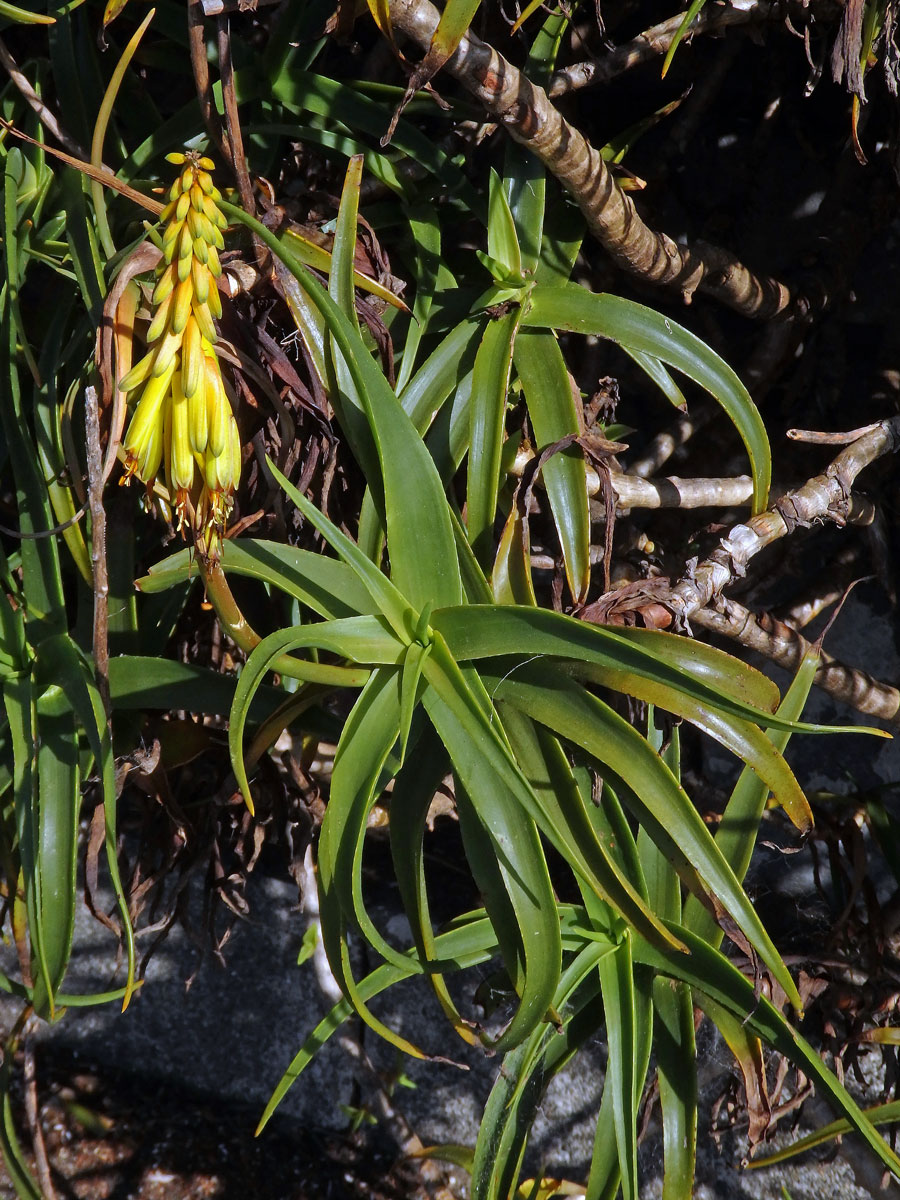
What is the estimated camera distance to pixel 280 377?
0.72m

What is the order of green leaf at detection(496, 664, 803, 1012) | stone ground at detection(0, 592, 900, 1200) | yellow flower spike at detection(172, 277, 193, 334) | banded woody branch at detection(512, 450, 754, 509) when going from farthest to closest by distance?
1. stone ground at detection(0, 592, 900, 1200)
2. banded woody branch at detection(512, 450, 754, 509)
3. green leaf at detection(496, 664, 803, 1012)
4. yellow flower spike at detection(172, 277, 193, 334)

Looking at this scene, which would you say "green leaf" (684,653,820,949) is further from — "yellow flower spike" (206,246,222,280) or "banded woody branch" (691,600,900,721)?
"yellow flower spike" (206,246,222,280)

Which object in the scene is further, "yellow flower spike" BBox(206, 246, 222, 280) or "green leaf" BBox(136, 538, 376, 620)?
"green leaf" BBox(136, 538, 376, 620)

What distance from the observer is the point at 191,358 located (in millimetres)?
534

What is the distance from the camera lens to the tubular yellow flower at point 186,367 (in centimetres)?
53

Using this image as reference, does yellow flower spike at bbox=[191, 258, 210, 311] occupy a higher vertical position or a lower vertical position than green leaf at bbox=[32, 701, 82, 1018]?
higher

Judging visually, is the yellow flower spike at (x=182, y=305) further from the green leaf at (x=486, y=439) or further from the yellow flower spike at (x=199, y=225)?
the green leaf at (x=486, y=439)

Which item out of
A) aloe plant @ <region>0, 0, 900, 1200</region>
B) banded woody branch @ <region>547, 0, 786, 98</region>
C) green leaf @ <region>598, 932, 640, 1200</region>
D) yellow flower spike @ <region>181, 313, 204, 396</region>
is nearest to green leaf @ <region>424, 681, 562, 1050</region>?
aloe plant @ <region>0, 0, 900, 1200</region>

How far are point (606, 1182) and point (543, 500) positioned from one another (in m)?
0.68

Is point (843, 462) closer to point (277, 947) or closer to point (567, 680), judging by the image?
point (567, 680)

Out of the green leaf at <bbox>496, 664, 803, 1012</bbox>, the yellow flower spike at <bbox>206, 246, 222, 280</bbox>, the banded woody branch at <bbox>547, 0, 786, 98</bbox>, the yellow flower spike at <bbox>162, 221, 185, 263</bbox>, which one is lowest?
the green leaf at <bbox>496, 664, 803, 1012</bbox>

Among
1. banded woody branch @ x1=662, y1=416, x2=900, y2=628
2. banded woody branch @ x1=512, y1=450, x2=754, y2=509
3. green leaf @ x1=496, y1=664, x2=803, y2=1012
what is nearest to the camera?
green leaf @ x1=496, y1=664, x2=803, y2=1012

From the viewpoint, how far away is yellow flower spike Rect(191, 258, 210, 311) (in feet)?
1.76

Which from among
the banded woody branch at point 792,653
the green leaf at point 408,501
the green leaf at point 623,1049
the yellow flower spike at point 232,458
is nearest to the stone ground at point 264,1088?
the banded woody branch at point 792,653
